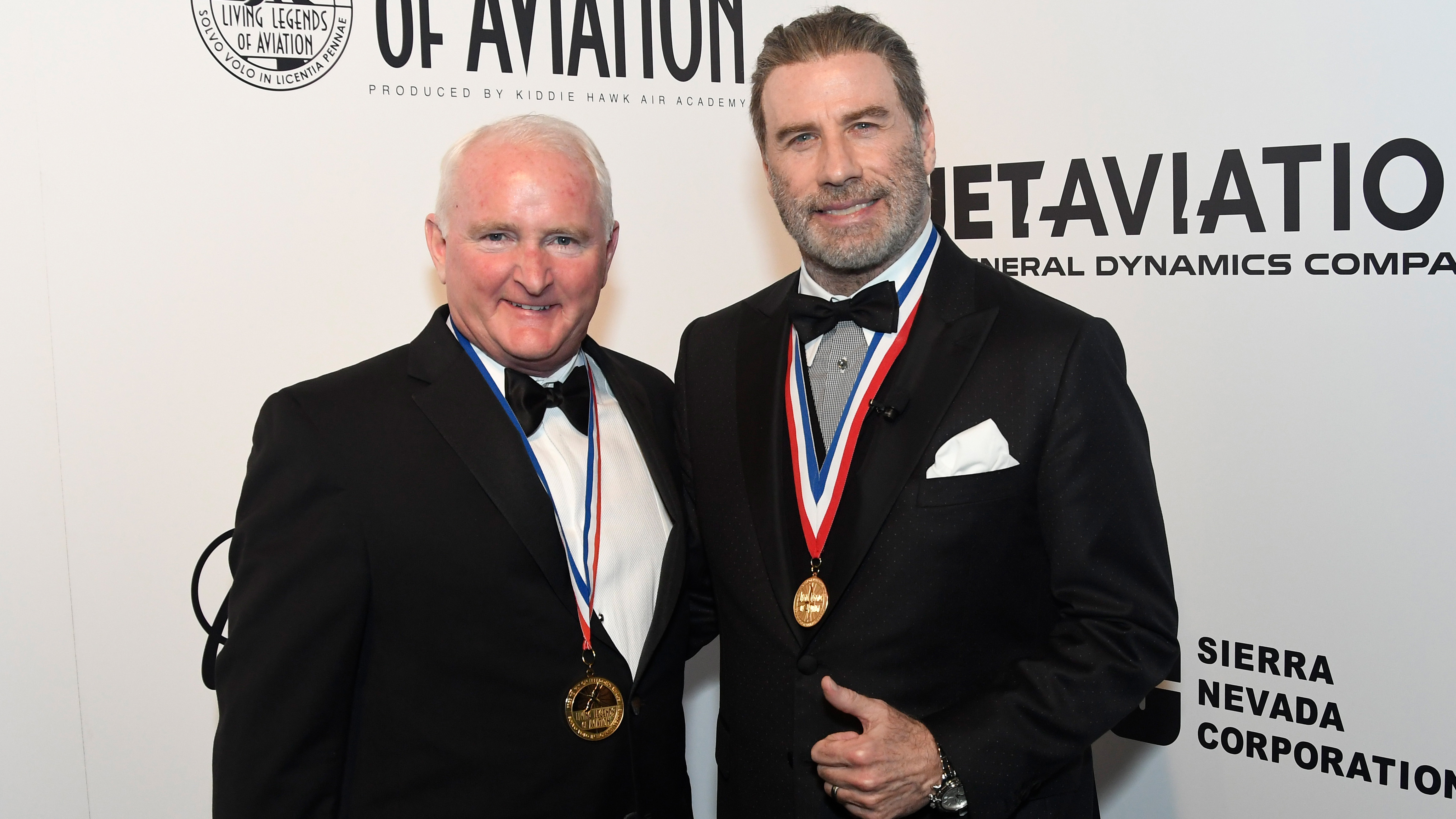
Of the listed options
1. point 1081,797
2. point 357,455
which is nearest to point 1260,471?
point 1081,797

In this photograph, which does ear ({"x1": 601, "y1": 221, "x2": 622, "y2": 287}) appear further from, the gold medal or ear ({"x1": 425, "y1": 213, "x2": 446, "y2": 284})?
the gold medal

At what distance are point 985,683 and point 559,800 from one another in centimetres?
88

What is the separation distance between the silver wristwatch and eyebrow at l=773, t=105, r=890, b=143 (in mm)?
1306

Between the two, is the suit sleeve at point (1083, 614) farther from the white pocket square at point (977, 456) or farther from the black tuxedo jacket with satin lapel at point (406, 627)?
the black tuxedo jacket with satin lapel at point (406, 627)

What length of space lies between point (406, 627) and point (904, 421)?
1.05 m

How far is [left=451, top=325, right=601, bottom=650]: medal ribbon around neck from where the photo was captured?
7.22ft

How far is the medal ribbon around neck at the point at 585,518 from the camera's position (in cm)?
220

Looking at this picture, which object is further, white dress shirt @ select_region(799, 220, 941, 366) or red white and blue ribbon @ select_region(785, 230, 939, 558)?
white dress shirt @ select_region(799, 220, 941, 366)

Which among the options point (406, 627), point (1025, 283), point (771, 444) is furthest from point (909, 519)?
point (1025, 283)

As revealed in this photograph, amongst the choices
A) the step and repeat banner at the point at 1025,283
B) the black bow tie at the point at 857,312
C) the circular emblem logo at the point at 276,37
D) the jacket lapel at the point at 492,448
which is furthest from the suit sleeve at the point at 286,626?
the circular emblem logo at the point at 276,37

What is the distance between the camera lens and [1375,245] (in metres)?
2.79

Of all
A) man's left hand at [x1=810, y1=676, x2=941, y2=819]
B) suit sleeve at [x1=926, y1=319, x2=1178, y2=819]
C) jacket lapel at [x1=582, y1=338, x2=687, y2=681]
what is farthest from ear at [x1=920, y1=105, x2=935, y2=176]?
man's left hand at [x1=810, y1=676, x2=941, y2=819]

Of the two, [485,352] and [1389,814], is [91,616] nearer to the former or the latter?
[485,352]

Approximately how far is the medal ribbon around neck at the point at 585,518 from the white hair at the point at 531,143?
302mm
